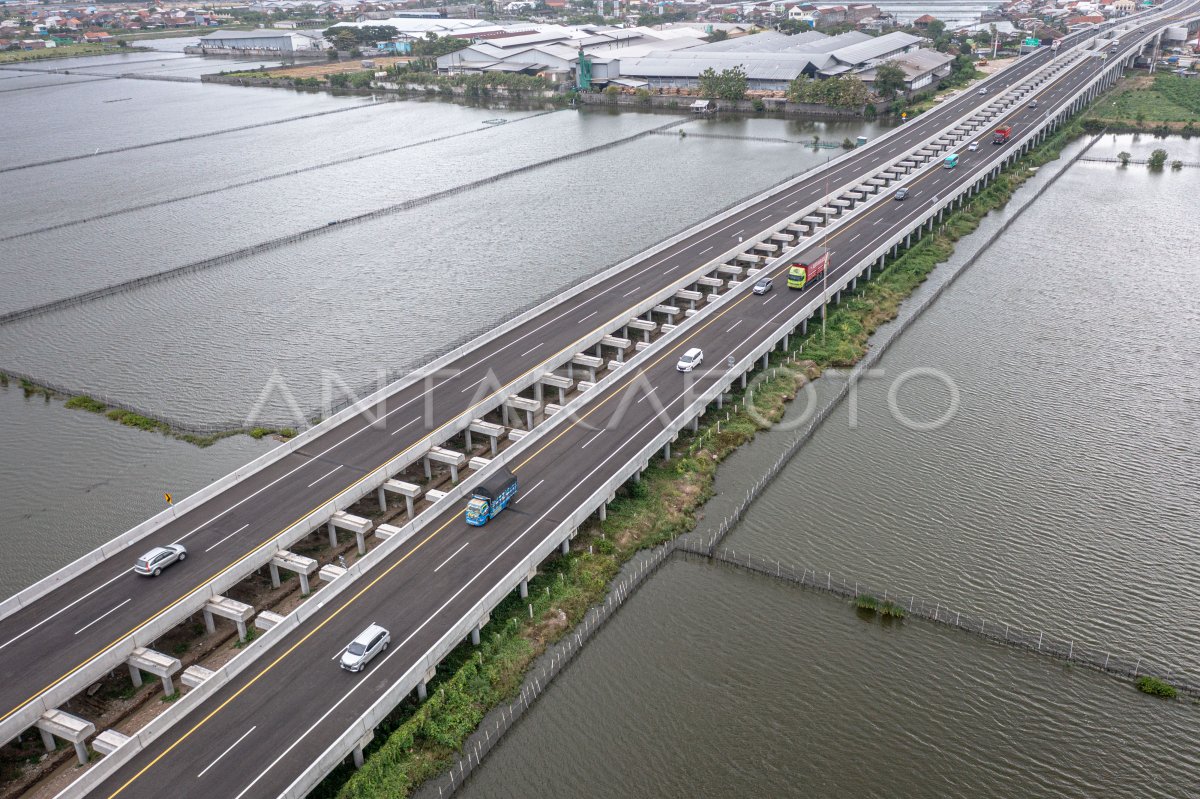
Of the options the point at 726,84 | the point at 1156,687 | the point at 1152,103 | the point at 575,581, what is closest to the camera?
the point at 1156,687

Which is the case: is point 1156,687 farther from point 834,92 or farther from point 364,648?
point 834,92

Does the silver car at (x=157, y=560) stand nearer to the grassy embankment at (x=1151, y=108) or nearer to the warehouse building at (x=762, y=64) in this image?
the grassy embankment at (x=1151, y=108)

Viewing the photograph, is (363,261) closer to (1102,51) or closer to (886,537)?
(886,537)

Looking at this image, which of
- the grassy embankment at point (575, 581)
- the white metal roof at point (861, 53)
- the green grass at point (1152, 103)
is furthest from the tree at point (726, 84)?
the grassy embankment at point (575, 581)

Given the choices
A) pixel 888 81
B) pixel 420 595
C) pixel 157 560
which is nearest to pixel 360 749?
pixel 420 595

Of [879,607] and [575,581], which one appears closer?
[879,607]

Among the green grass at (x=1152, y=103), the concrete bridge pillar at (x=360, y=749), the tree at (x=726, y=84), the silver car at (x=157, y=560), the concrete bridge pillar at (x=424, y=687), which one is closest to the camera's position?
the concrete bridge pillar at (x=360, y=749)
